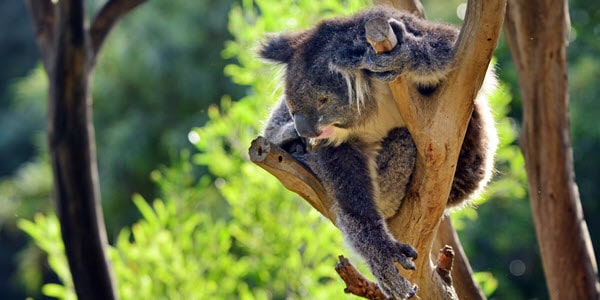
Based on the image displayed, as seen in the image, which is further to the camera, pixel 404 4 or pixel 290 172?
pixel 404 4

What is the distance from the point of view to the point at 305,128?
2492mm

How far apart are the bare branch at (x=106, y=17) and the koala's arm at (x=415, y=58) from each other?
1.41 meters

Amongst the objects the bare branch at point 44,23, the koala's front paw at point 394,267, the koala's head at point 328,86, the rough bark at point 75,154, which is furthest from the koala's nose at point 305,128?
the bare branch at point 44,23

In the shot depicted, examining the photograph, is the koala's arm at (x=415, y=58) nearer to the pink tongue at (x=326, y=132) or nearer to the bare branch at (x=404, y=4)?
the pink tongue at (x=326, y=132)

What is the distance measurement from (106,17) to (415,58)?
1.58 metres

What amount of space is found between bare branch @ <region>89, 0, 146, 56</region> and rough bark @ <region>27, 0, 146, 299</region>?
0.09 m

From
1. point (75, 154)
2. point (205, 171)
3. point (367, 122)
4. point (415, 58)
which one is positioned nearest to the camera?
point (415, 58)

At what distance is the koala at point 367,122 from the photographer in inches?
90.3

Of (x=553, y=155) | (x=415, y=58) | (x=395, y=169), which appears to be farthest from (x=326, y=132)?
(x=553, y=155)

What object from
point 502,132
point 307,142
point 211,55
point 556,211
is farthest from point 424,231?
point 211,55

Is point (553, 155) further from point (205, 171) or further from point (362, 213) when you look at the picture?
point (205, 171)

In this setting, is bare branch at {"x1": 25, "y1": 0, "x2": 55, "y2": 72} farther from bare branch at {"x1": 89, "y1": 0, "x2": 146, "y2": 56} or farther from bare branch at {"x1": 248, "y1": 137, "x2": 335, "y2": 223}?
bare branch at {"x1": 248, "y1": 137, "x2": 335, "y2": 223}

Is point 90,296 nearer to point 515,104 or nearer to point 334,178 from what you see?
point 334,178

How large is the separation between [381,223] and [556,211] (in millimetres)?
1084
